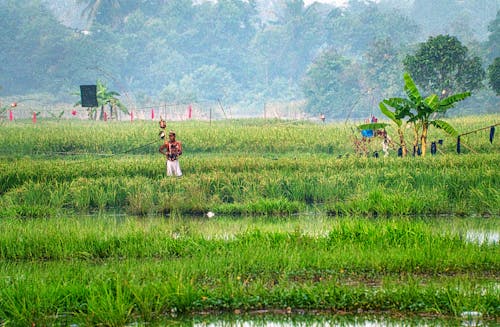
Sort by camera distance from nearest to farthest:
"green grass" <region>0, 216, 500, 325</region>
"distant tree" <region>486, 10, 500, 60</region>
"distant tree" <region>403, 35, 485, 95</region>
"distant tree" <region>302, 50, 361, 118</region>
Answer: "green grass" <region>0, 216, 500, 325</region>
"distant tree" <region>403, 35, 485, 95</region>
"distant tree" <region>486, 10, 500, 60</region>
"distant tree" <region>302, 50, 361, 118</region>

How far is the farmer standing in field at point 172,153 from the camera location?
603 inches

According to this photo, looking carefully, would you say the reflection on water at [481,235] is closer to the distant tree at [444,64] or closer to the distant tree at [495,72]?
the distant tree at [495,72]

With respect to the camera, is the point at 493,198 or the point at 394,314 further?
the point at 493,198

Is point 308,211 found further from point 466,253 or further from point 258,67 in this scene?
point 258,67

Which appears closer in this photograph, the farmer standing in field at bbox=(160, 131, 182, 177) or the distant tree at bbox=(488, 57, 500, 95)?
the farmer standing in field at bbox=(160, 131, 182, 177)

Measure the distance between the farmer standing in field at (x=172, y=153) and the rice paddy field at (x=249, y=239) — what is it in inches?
11.5

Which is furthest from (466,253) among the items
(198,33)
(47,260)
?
(198,33)

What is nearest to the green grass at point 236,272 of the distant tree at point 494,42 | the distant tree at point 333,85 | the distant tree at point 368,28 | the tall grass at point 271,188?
the tall grass at point 271,188

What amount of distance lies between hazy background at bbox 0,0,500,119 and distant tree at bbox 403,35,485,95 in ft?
39.7

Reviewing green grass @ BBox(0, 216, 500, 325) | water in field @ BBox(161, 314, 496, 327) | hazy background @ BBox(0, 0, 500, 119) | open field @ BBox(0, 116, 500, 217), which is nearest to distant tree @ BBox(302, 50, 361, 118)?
hazy background @ BBox(0, 0, 500, 119)

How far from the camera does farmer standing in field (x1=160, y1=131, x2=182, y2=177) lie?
50.3 feet

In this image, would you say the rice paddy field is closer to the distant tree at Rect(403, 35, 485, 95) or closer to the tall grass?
the tall grass

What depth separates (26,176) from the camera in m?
15.3

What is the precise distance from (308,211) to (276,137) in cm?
993
